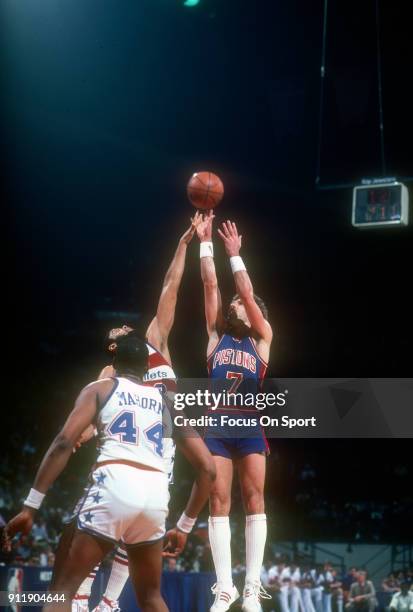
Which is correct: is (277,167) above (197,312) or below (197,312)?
above

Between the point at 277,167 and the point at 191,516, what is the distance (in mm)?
11956

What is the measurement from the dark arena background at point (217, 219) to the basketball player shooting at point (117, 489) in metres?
5.21

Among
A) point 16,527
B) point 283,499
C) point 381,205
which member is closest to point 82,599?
point 16,527

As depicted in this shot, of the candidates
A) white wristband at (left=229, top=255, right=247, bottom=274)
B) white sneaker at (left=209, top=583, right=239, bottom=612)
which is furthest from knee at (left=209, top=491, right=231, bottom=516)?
white wristband at (left=229, top=255, right=247, bottom=274)

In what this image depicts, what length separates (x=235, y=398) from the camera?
6988 mm

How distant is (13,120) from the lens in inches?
565

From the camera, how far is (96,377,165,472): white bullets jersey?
4539mm

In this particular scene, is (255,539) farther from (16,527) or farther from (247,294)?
(16,527)

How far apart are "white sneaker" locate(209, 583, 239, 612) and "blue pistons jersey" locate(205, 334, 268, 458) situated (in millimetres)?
1063

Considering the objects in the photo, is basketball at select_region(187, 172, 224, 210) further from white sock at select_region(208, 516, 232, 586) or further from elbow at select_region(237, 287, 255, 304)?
white sock at select_region(208, 516, 232, 586)

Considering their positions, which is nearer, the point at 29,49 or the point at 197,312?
the point at 29,49

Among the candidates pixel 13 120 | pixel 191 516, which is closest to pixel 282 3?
pixel 13 120

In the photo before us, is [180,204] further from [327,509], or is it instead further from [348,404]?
[327,509]

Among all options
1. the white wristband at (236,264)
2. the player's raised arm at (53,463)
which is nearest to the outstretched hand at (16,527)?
the player's raised arm at (53,463)
